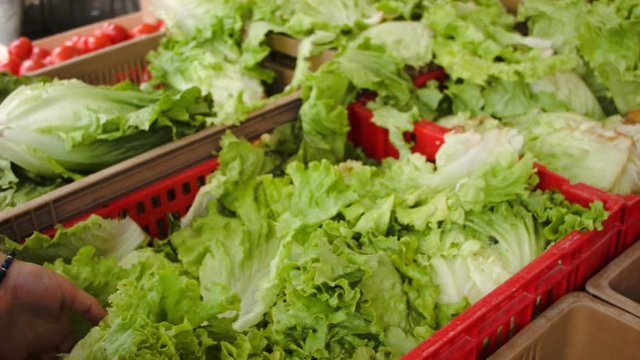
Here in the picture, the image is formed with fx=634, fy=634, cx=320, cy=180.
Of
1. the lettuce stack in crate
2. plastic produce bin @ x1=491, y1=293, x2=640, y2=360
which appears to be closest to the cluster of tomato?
the lettuce stack in crate

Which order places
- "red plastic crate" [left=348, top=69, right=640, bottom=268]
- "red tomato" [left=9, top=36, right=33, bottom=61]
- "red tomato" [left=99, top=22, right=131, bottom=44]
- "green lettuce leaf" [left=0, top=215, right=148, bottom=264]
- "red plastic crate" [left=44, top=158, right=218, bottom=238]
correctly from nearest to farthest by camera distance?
"green lettuce leaf" [left=0, top=215, right=148, bottom=264] < "red plastic crate" [left=44, top=158, right=218, bottom=238] < "red plastic crate" [left=348, top=69, right=640, bottom=268] < "red tomato" [left=9, top=36, right=33, bottom=61] < "red tomato" [left=99, top=22, right=131, bottom=44]

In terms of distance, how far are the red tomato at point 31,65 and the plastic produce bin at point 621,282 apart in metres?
3.33

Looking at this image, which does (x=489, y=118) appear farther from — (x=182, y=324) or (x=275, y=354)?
(x=182, y=324)

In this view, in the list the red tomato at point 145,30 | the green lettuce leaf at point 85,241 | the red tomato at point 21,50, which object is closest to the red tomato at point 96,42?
the red tomato at point 145,30

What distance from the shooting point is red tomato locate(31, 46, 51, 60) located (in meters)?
4.06

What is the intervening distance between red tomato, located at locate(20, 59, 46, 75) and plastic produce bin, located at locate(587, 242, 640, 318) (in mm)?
3327

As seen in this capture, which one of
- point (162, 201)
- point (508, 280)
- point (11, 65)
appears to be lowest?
point (11, 65)

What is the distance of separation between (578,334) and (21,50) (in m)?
3.76

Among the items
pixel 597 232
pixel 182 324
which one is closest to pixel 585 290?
pixel 597 232

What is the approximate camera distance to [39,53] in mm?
4090

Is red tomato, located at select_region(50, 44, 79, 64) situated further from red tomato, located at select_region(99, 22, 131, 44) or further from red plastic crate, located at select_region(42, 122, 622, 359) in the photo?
red plastic crate, located at select_region(42, 122, 622, 359)

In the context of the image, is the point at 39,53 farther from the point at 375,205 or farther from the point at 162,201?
the point at 375,205

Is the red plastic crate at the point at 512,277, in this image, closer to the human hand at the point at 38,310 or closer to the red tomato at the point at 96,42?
the human hand at the point at 38,310

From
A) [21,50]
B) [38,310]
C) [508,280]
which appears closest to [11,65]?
[21,50]
